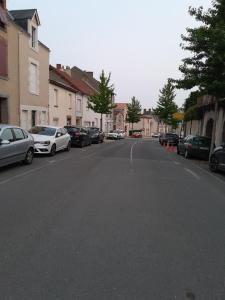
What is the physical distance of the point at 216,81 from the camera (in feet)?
50.0

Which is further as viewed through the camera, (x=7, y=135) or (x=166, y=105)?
(x=166, y=105)

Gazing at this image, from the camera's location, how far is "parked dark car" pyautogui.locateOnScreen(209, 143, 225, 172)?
42.7ft

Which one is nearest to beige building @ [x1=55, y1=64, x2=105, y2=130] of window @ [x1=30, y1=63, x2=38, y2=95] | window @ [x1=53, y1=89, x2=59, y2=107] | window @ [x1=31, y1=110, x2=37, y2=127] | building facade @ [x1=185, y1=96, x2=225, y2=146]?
window @ [x1=53, y1=89, x2=59, y2=107]

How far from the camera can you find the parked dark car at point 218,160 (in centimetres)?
1302

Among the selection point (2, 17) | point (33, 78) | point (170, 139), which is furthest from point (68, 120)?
point (2, 17)

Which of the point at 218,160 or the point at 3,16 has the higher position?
the point at 3,16

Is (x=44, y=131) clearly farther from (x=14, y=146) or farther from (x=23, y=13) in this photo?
(x=23, y=13)

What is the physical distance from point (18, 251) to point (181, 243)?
2.25 metres

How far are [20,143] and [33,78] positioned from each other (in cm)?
1378

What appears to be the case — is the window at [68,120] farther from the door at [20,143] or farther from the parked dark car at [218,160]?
the parked dark car at [218,160]

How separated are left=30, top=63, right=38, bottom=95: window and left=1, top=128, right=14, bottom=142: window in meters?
12.9

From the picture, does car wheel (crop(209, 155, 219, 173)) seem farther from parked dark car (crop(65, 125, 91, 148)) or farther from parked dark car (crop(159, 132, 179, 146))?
parked dark car (crop(159, 132, 179, 146))

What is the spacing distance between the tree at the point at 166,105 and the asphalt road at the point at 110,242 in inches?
2185

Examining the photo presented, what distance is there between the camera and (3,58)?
19.8 m
